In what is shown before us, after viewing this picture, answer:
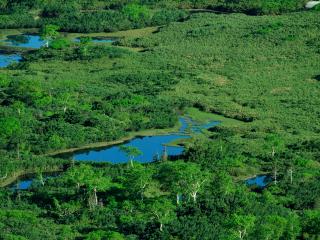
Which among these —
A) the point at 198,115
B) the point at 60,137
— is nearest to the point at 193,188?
the point at 60,137

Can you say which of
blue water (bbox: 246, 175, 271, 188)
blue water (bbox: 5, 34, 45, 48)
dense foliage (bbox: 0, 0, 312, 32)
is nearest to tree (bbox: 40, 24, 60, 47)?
Result: blue water (bbox: 5, 34, 45, 48)

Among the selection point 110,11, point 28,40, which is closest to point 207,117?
point 28,40

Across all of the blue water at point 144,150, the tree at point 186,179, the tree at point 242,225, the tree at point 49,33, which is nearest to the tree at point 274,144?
the blue water at point 144,150

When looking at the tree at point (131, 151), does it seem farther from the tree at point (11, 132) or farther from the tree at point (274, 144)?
the tree at point (274, 144)

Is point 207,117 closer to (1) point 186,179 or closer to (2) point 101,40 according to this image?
(1) point 186,179

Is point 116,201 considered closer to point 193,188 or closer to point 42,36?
point 193,188

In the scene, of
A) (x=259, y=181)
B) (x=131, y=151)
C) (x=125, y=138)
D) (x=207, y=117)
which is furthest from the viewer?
(x=207, y=117)
